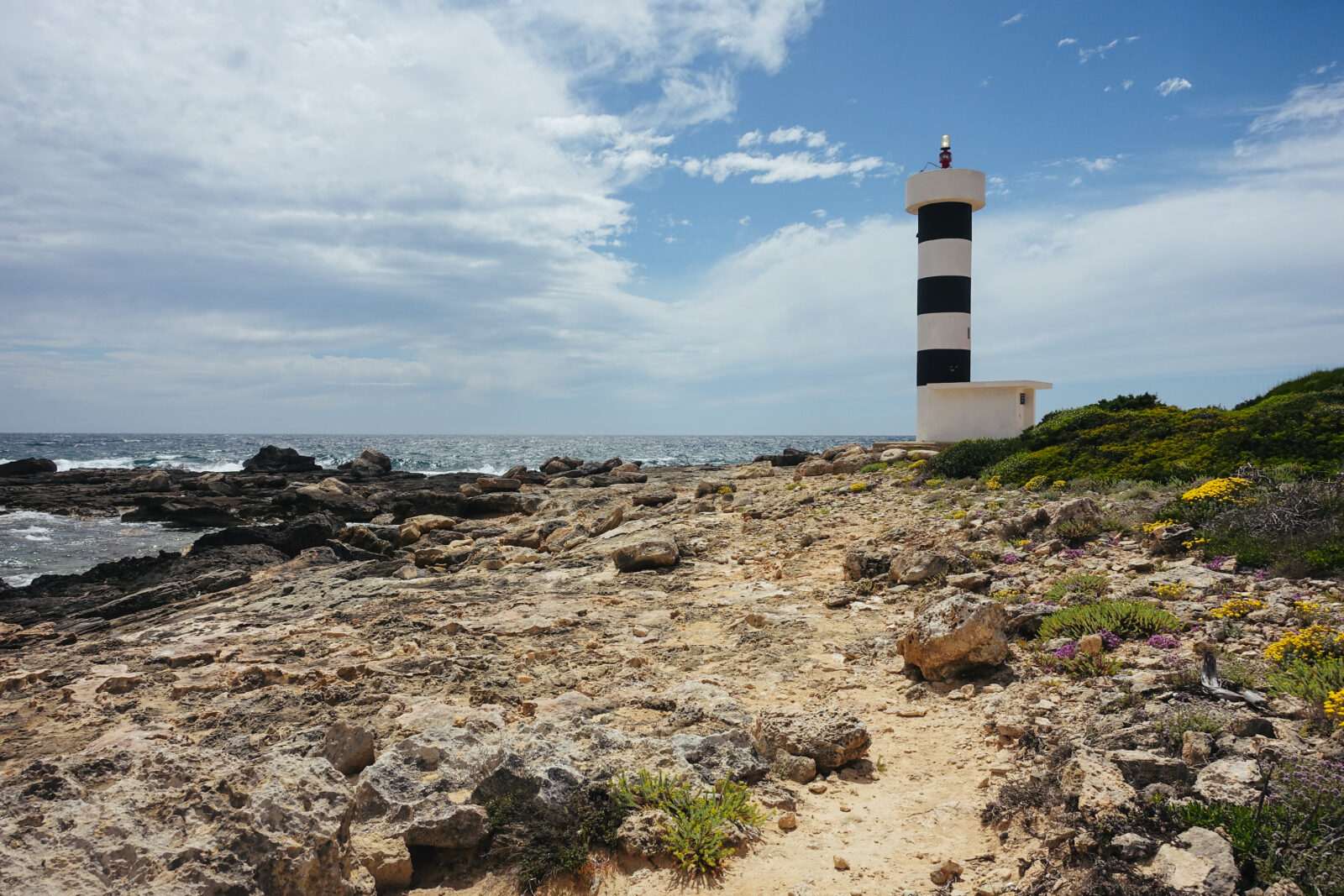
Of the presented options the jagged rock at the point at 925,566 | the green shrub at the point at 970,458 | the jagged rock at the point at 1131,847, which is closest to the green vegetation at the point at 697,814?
the jagged rock at the point at 1131,847

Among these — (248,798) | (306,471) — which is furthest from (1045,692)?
(306,471)

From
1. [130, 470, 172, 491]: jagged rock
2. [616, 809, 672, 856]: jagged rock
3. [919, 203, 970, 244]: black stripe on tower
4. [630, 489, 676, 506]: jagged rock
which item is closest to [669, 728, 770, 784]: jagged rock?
[616, 809, 672, 856]: jagged rock

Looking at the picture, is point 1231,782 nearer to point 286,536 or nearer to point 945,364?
point 286,536

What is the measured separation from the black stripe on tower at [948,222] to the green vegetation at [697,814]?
21949mm

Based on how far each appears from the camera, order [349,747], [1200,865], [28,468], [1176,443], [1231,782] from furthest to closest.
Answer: [28,468] → [1176,443] → [349,747] → [1231,782] → [1200,865]

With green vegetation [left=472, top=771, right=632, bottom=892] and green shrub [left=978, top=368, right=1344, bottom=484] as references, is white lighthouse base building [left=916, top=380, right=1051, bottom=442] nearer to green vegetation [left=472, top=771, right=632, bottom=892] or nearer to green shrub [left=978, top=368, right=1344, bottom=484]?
green shrub [left=978, top=368, right=1344, bottom=484]

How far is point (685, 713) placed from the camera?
19.6ft

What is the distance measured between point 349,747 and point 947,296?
2208cm

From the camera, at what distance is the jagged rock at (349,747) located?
5121 mm

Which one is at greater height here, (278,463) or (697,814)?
(278,463)

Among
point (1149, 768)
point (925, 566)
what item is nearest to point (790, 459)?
point (925, 566)

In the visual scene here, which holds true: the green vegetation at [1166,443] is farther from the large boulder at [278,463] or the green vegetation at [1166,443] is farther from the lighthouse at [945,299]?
the large boulder at [278,463]

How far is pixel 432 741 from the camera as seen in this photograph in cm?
491

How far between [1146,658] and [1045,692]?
810 millimetres
